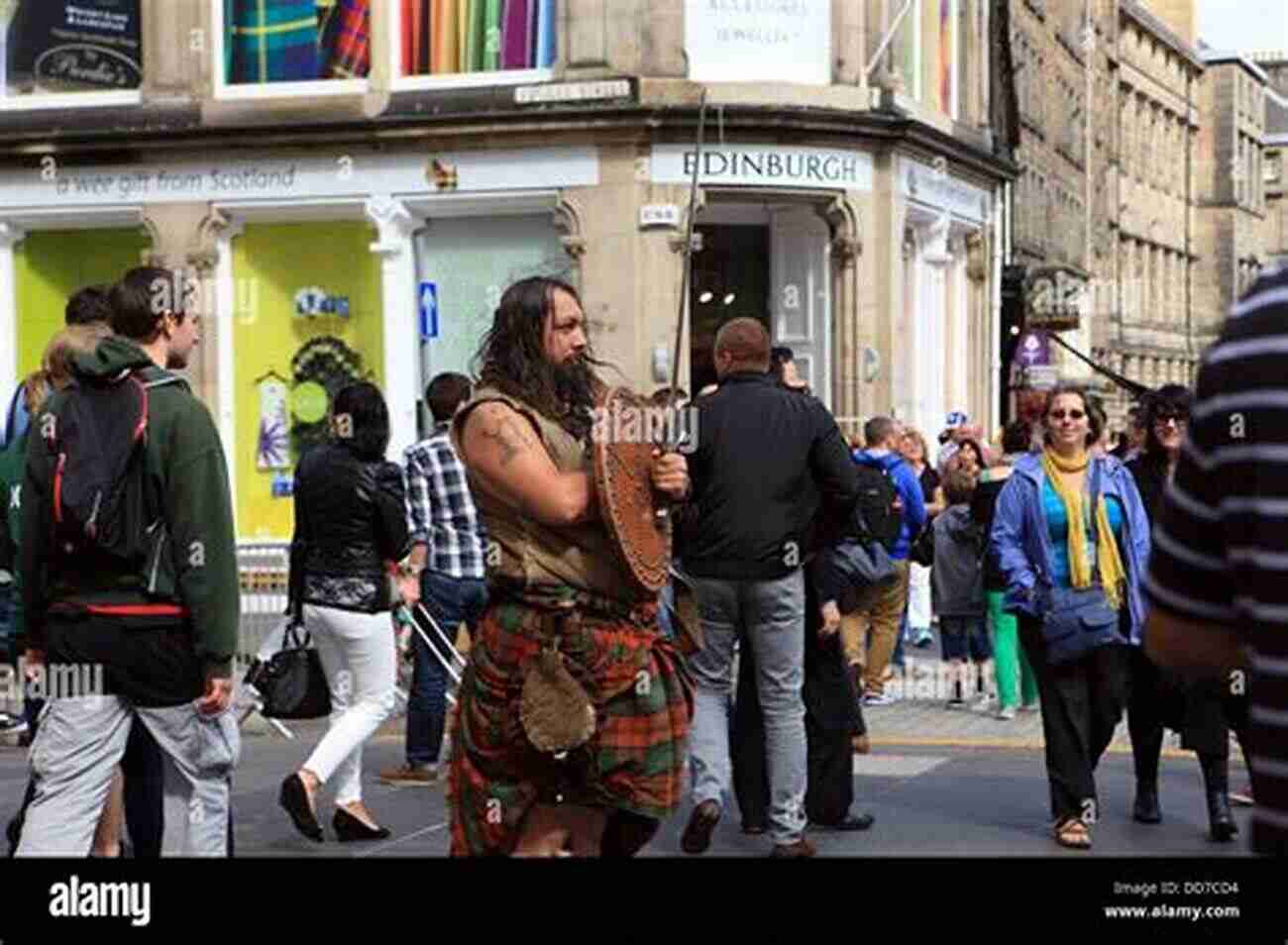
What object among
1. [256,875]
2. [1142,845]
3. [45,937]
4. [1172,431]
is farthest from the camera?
[1172,431]

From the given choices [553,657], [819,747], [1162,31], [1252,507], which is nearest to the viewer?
[1252,507]

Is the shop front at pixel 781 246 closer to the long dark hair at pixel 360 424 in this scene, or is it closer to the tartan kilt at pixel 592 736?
the long dark hair at pixel 360 424

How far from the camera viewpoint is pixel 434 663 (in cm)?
967

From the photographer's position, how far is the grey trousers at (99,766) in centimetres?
548

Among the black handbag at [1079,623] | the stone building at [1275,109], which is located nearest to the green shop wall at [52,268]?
the stone building at [1275,109]

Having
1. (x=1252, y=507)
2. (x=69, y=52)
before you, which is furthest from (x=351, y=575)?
(x=69, y=52)

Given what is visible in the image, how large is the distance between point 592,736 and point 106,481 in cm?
144

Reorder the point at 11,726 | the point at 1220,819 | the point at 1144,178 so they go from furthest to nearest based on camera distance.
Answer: the point at 1144,178 < the point at 11,726 < the point at 1220,819

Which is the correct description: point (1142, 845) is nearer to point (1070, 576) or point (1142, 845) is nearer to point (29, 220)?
point (1070, 576)

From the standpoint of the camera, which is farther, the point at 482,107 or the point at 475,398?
the point at 482,107

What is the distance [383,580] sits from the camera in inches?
329

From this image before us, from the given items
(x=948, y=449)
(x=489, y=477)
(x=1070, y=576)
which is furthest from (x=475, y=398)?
(x=948, y=449)

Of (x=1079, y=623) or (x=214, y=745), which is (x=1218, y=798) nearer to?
(x=1079, y=623)

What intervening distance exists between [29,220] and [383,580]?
16.4 meters
